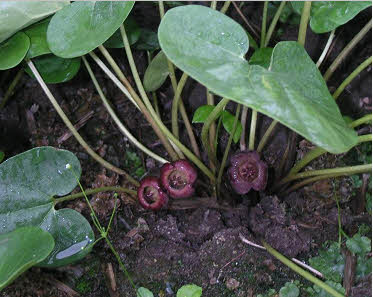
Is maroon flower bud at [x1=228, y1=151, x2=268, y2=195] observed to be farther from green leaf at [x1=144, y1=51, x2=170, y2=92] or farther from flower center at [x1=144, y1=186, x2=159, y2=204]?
green leaf at [x1=144, y1=51, x2=170, y2=92]

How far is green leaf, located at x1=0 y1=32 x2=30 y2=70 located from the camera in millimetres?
1267

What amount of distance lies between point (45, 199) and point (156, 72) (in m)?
0.48

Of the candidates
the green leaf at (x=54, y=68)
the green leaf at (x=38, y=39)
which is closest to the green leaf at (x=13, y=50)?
the green leaf at (x=38, y=39)

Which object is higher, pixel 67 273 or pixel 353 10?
pixel 353 10

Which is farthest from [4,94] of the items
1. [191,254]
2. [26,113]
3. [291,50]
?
[291,50]

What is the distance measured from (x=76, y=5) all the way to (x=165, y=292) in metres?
0.74

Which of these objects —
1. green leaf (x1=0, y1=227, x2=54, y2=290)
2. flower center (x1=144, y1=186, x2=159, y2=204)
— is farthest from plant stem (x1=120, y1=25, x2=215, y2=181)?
green leaf (x1=0, y1=227, x2=54, y2=290)

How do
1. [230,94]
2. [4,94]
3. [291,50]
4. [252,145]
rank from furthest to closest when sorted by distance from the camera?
[4,94] < [252,145] < [291,50] < [230,94]

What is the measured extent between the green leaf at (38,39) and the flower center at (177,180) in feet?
1.49

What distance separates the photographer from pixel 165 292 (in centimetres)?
134

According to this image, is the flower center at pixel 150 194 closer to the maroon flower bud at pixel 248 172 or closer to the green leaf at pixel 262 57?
the maroon flower bud at pixel 248 172

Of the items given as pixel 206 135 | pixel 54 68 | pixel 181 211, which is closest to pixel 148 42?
pixel 54 68

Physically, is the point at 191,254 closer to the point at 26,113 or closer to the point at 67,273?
the point at 67,273

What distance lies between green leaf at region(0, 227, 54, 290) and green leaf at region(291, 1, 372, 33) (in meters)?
0.78
